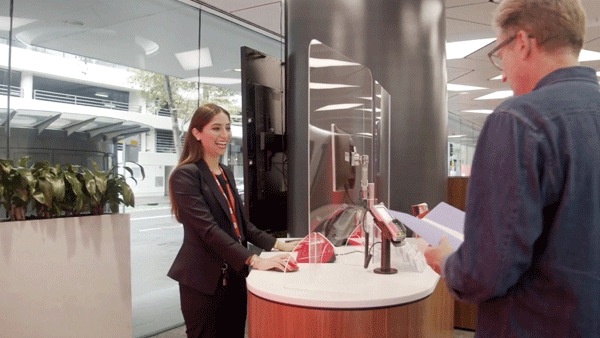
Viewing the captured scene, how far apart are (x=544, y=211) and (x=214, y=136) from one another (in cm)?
157

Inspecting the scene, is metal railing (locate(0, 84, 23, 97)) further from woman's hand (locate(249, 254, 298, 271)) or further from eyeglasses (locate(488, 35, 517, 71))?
eyeglasses (locate(488, 35, 517, 71))

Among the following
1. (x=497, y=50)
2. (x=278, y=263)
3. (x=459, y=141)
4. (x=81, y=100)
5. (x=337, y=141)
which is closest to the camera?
(x=497, y=50)

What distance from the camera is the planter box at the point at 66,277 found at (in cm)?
256

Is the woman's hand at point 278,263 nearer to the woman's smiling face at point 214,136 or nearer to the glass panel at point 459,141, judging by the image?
the woman's smiling face at point 214,136

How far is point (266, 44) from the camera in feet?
19.6

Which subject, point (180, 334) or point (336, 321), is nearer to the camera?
point (336, 321)

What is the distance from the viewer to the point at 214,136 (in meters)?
2.18

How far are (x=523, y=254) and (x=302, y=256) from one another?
47.8 inches

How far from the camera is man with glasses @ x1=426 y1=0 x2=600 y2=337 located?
0.86m

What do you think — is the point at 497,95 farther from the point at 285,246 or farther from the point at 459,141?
the point at 285,246

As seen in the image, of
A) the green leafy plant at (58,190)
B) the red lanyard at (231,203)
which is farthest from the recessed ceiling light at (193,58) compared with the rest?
the red lanyard at (231,203)

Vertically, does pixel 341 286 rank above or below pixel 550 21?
below

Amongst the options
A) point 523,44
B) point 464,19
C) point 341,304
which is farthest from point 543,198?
point 464,19

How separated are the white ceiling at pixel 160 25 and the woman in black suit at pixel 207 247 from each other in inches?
85.5
